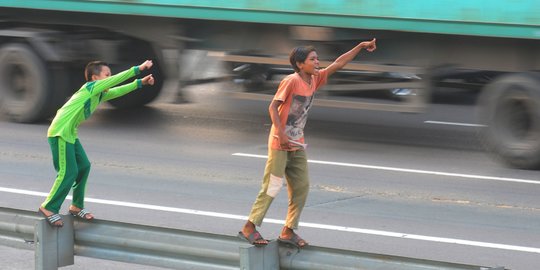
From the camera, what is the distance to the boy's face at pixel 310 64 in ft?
21.6

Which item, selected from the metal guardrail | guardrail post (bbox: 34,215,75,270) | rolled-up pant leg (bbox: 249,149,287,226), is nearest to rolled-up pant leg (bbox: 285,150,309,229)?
rolled-up pant leg (bbox: 249,149,287,226)

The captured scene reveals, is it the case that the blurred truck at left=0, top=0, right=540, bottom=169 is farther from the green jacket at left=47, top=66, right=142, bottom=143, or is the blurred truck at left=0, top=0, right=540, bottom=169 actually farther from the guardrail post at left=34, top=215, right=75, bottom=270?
the guardrail post at left=34, top=215, right=75, bottom=270

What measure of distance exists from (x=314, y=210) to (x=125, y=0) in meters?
5.44

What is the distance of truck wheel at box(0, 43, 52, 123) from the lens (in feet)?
47.5

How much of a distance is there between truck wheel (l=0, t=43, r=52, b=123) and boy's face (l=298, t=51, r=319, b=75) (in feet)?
27.7

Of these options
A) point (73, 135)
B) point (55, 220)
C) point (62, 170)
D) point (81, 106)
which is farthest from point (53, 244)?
point (81, 106)

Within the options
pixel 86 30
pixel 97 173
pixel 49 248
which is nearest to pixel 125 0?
pixel 86 30

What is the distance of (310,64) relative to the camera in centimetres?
660

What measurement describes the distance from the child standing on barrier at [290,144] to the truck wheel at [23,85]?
27.6 feet

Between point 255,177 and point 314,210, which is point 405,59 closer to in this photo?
point 255,177

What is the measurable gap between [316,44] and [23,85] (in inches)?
172

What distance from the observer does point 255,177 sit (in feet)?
35.9

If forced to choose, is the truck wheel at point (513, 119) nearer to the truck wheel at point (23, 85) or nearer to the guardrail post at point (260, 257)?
the truck wheel at point (23, 85)

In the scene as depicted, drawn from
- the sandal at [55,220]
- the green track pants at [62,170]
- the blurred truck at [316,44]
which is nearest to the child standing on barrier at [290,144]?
the sandal at [55,220]
